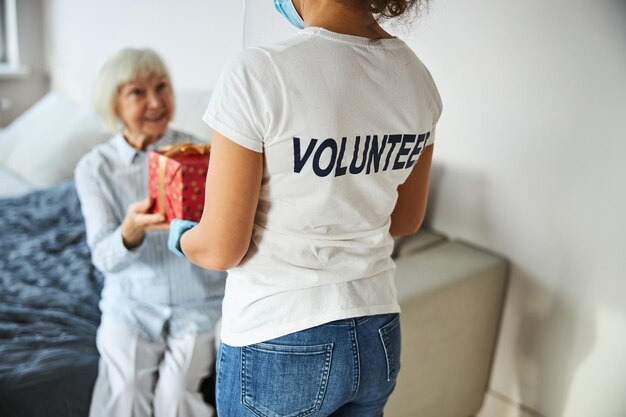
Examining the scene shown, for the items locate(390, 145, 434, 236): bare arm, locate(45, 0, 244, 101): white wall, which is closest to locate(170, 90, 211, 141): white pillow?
locate(45, 0, 244, 101): white wall

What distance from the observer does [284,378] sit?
79cm

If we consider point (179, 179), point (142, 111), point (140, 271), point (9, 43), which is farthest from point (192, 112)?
point (9, 43)

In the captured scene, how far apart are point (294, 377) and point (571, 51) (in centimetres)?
112

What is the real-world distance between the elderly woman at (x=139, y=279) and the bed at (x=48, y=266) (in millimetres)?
83

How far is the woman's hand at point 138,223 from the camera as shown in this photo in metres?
1.26

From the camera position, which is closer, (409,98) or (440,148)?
(409,98)

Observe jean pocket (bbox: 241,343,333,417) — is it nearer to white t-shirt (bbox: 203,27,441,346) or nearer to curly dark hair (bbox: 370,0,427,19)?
white t-shirt (bbox: 203,27,441,346)

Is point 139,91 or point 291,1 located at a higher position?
point 291,1

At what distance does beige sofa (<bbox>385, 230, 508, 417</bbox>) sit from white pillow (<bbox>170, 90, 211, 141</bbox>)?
868mm

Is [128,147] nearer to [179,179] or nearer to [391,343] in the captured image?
[179,179]

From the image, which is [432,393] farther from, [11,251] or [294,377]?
[11,251]

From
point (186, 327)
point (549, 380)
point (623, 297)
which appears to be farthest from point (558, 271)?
point (186, 327)

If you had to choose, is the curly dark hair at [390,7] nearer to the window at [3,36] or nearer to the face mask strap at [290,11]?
the face mask strap at [290,11]

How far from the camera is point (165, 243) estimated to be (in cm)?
151
